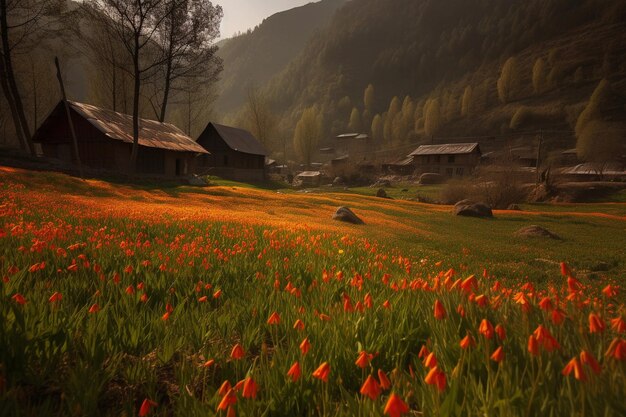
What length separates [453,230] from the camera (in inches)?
794

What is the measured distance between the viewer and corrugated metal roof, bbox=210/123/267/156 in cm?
5388

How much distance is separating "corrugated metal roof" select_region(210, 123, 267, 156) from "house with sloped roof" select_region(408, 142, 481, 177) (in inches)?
1679

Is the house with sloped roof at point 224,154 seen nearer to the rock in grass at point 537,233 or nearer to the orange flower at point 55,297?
the rock in grass at point 537,233

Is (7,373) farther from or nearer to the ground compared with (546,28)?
nearer to the ground

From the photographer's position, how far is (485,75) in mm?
140250

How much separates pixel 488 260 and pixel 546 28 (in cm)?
17292

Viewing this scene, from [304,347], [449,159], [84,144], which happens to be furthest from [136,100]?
[449,159]

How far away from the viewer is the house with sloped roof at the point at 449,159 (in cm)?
7719

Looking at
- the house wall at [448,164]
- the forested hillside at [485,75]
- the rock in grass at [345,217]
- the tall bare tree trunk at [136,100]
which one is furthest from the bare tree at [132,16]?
the forested hillside at [485,75]

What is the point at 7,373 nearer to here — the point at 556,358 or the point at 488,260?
the point at 556,358

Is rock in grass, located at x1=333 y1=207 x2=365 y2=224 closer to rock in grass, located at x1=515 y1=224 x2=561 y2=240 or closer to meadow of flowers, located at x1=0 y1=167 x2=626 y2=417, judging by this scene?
rock in grass, located at x1=515 y1=224 x2=561 y2=240

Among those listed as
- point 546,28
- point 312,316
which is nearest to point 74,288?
point 312,316

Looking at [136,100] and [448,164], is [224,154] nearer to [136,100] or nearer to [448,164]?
[136,100]

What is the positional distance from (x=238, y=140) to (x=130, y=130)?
2443 cm
